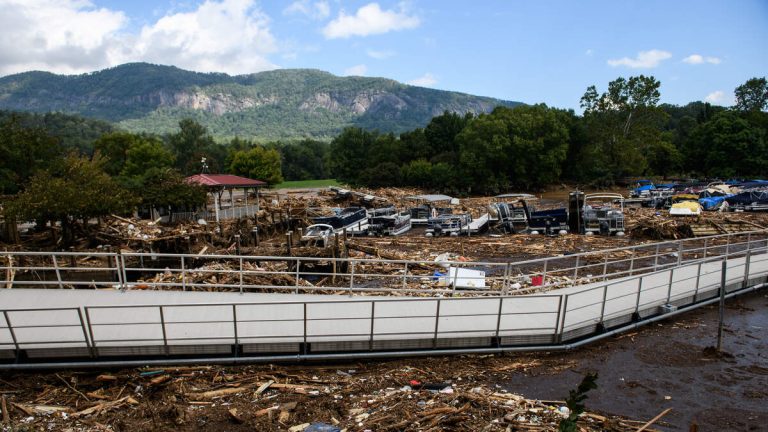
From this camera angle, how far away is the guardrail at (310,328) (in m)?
8.84

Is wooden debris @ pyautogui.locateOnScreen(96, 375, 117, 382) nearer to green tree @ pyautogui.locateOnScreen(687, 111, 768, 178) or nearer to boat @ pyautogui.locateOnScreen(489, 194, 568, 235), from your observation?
boat @ pyautogui.locateOnScreen(489, 194, 568, 235)

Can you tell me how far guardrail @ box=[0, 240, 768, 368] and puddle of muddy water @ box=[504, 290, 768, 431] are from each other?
619 mm

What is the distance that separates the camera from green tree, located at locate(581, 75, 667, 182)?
68.4 metres

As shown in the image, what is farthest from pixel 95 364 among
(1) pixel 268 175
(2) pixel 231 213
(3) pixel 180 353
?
(1) pixel 268 175

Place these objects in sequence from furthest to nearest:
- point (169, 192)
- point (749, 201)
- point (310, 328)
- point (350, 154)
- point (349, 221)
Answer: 1. point (350, 154)
2. point (749, 201)
3. point (169, 192)
4. point (349, 221)
5. point (310, 328)

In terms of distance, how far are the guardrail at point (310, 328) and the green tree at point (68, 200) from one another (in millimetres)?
20606

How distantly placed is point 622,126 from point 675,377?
7195cm

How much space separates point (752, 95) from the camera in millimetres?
92438

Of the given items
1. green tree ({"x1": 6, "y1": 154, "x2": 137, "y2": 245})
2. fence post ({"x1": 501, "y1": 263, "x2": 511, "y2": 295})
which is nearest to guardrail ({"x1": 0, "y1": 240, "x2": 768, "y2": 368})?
fence post ({"x1": 501, "y1": 263, "x2": 511, "y2": 295})

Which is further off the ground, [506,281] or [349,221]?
[506,281]

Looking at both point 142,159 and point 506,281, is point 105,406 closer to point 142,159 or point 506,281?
point 506,281

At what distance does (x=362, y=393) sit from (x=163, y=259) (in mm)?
26623

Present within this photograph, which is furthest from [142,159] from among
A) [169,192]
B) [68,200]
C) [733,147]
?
[733,147]

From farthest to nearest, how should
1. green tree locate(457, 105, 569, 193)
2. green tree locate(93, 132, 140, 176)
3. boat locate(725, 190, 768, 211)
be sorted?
green tree locate(93, 132, 140, 176) < green tree locate(457, 105, 569, 193) < boat locate(725, 190, 768, 211)
